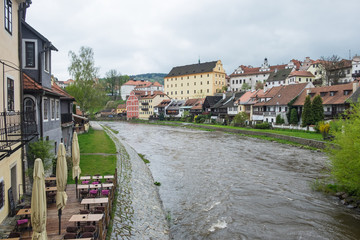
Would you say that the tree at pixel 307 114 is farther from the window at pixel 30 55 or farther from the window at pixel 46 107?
the window at pixel 30 55

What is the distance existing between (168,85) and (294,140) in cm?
A: 8160

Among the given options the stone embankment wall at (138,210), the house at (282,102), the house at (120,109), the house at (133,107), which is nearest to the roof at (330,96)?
the house at (282,102)

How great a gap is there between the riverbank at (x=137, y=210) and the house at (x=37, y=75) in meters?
4.95

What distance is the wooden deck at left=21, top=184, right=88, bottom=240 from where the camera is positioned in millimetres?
8617

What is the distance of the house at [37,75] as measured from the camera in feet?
47.0

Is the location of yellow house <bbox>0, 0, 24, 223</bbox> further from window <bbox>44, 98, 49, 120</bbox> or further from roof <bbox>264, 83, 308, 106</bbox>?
roof <bbox>264, 83, 308, 106</bbox>

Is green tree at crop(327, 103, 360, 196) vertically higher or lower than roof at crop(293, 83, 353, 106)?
lower

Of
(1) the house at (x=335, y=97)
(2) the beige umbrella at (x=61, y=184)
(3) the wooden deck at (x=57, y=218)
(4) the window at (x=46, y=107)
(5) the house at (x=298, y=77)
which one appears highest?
(5) the house at (x=298, y=77)

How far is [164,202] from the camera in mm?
14688

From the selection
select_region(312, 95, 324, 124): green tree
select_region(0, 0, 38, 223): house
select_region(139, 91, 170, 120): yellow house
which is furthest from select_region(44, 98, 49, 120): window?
select_region(139, 91, 170, 120): yellow house

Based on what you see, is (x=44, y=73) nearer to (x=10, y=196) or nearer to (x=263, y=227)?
(x=10, y=196)

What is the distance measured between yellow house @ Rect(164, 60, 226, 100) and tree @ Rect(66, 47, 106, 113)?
5435 cm

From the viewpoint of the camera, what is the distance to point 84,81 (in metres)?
45.8

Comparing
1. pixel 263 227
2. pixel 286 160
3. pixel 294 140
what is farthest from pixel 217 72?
pixel 263 227
